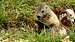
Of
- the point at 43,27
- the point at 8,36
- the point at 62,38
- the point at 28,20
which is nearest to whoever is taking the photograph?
the point at 62,38

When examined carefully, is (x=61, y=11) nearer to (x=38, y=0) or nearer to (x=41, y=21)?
(x=38, y=0)

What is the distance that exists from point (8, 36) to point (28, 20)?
0.86 meters

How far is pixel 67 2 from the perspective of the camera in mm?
6195

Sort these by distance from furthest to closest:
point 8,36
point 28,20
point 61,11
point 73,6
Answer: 1. point 73,6
2. point 61,11
3. point 28,20
4. point 8,36

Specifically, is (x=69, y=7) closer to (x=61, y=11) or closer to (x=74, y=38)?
(x=61, y=11)

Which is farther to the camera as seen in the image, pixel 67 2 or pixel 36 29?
pixel 67 2

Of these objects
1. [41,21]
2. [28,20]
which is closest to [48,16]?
[41,21]

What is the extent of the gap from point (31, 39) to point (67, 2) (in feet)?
7.04

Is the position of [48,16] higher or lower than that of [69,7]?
higher

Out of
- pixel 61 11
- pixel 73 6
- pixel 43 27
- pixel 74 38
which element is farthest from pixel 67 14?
pixel 74 38

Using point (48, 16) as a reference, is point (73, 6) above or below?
below

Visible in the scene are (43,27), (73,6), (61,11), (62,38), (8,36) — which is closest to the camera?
(62,38)

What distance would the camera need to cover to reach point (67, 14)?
18.8 feet

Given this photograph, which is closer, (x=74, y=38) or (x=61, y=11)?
(x=74, y=38)
